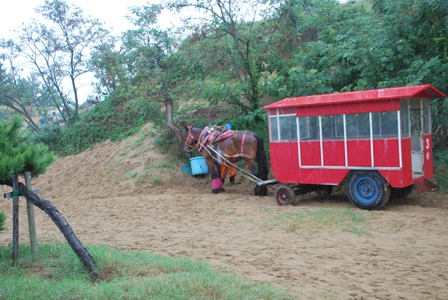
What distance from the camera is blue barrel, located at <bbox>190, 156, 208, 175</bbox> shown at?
13797 millimetres

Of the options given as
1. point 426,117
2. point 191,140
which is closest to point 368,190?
point 426,117

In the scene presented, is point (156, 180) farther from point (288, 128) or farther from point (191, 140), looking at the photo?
point (288, 128)

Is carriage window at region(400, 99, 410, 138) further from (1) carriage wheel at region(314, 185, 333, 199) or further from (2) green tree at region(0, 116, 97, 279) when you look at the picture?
(2) green tree at region(0, 116, 97, 279)

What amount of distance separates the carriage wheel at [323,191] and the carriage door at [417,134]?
77.7 inches

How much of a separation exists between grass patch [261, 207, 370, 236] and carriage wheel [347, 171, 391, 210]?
0.26 meters

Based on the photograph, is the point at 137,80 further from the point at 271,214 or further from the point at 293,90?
the point at 271,214

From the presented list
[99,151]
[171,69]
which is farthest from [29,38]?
[171,69]

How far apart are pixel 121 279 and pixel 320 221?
426cm

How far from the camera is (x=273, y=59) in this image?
14.2m

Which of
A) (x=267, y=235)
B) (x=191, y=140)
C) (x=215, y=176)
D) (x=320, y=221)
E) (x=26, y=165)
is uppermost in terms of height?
(x=191, y=140)

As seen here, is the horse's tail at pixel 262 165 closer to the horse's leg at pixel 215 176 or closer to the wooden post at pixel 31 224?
the horse's leg at pixel 215 176

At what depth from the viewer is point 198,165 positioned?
45.5 ft

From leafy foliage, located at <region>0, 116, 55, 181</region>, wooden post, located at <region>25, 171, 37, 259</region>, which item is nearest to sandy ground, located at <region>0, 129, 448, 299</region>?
wooden post, located at <region>25, 171, 37, 259</region>

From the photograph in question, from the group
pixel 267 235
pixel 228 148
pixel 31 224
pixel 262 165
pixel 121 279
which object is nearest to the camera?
pixel 121 279
